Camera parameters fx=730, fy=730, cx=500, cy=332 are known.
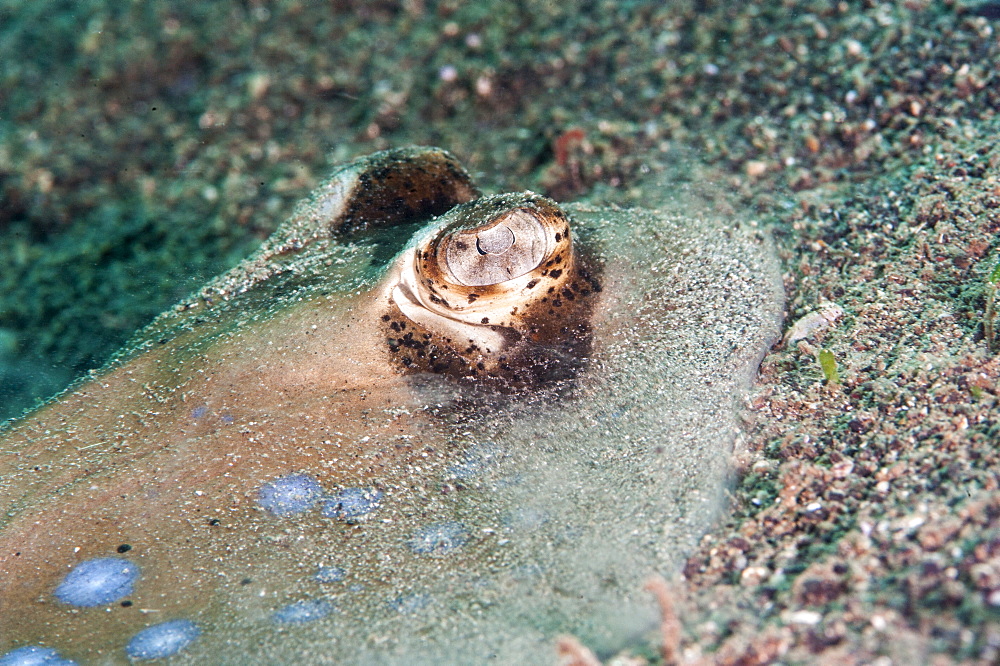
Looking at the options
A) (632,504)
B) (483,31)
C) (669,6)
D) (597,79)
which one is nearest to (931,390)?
(632,504)

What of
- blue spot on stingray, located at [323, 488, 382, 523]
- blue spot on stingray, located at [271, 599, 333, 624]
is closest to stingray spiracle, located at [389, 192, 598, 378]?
blue spot on stingray, located at [323, 488, 382, 523]

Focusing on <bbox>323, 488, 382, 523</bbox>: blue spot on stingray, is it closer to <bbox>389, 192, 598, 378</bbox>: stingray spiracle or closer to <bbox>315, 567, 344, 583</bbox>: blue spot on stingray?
<bbox>315, 567, 344, 583</bbox>: blue spot on stingray

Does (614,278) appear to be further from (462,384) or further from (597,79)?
(597,79)

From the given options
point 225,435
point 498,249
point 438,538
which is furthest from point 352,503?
point 498,249

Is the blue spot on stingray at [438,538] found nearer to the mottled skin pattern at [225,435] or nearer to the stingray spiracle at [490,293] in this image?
the mottled skin pattern at [225,435]

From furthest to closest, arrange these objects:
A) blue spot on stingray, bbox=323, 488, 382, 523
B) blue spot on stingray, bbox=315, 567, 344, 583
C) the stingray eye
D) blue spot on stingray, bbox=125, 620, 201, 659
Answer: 1. the stingray eye
2. blue spot on stingray, bbox=323, 488, 382, 523
3. blue spot on stingray, bbox=315, 567, 344, 583
4. blue spot on stingray, bbox=125, 620, 201, 659

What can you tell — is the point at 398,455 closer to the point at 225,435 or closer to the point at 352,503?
the point at 352,503

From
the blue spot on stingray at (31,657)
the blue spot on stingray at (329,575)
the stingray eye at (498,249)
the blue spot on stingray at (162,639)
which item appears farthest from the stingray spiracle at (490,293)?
the blue spot on stingray at (31,657)
